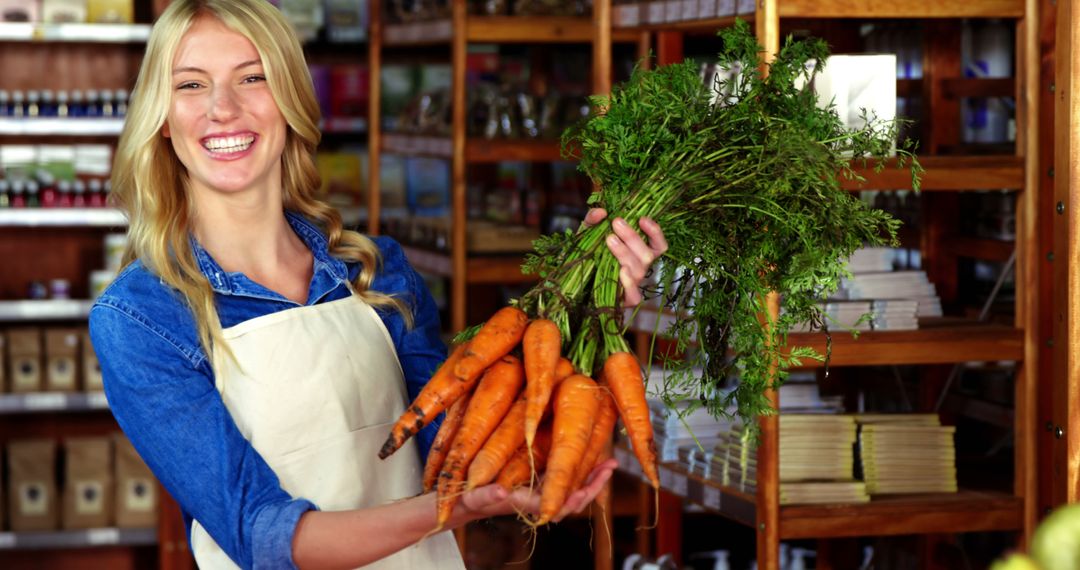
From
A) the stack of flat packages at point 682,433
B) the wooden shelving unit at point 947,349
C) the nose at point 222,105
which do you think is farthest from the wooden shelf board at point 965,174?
the nose at point 222,105

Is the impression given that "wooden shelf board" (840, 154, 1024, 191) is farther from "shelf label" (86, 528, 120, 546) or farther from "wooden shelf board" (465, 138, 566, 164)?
"shelf label" (86, 528, 120, 546)

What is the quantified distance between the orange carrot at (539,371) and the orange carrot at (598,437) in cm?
7

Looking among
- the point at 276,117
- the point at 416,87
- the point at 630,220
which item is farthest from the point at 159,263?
the point at 416,87

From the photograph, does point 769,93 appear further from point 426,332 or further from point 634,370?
point 426,332

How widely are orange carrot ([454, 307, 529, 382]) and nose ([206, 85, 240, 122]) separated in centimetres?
47

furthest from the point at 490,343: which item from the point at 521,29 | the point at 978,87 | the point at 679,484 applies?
the point at 521,29

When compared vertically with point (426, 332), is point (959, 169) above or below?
above

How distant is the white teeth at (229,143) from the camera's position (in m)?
1.90

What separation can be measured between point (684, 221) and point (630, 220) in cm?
8

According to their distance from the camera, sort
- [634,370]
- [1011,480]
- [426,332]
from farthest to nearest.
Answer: [1011,480] < [426,332] < [634,370]

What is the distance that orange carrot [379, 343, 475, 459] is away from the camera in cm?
171

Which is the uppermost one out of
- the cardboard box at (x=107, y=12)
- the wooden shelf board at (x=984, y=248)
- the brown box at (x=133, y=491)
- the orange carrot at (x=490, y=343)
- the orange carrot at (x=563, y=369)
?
the cardboard box at (x=107, y=12)

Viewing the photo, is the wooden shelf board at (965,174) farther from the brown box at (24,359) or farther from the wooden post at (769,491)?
the brown box at (24,359)

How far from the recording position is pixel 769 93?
199cm
